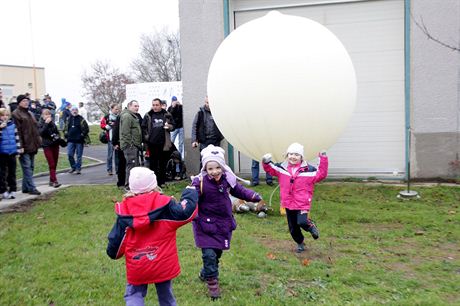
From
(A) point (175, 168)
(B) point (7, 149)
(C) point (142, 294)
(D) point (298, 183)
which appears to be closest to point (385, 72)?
(A) point (175, 168)

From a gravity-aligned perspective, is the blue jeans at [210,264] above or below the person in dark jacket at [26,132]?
below

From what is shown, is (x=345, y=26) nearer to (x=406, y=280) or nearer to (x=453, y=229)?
(x=453, y=229)

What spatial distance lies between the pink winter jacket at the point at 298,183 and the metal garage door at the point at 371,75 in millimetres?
5596

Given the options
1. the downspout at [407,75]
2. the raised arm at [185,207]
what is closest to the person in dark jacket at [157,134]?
the downspout at [407,75]

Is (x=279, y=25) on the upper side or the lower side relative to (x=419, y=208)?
upper

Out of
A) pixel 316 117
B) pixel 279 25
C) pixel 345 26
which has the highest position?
pixel 345 26

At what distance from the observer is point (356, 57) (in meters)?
10.8

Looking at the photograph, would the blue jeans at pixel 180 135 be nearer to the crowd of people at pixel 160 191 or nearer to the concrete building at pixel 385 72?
the crowd of people at pixel 160 191

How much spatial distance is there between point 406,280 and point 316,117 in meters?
1.98

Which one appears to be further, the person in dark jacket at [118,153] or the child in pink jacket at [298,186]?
the person in dark jacket at [118,153]

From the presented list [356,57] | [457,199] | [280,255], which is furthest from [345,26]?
[280,255]

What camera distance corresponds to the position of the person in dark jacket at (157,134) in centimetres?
993

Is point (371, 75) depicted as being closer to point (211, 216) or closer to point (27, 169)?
point (211, 216)

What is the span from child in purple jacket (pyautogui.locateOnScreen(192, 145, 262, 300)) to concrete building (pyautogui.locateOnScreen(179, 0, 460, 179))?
6623 millimetres
